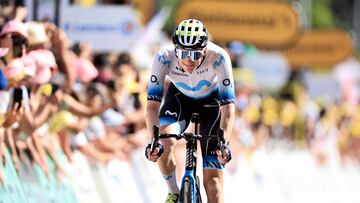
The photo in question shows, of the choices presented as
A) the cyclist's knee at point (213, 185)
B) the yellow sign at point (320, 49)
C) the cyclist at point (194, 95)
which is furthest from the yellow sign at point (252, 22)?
the cyclist's knee at point (213, 185)

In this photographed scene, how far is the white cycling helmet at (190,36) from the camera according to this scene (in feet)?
30.6

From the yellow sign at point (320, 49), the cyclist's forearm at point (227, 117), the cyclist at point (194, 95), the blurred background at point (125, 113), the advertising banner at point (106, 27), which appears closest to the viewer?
the cyclist at point (194, 95)

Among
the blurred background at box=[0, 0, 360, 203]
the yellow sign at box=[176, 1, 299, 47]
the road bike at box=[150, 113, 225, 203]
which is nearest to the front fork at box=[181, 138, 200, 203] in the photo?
the road bike at box=[150, 113, 225, 203]

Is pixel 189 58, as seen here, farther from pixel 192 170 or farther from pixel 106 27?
pixel 106 27

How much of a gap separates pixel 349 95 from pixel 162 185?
68.7 ft

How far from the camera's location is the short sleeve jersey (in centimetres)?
963

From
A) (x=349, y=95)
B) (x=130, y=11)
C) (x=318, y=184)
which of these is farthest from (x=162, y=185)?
(x=349, y=95)

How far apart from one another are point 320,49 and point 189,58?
20825mm

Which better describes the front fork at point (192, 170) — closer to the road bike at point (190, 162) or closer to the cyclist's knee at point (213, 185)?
the road bike at point (190, 162)

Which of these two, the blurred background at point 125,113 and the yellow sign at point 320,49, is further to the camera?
the yellow sign at point 320,49

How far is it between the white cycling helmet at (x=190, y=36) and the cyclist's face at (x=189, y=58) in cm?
7

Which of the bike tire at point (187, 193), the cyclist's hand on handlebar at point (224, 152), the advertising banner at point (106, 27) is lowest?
the bike tire at point (187, 193)

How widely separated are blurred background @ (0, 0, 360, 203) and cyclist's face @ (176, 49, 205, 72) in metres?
1.79

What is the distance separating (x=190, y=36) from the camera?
933 centimetres
